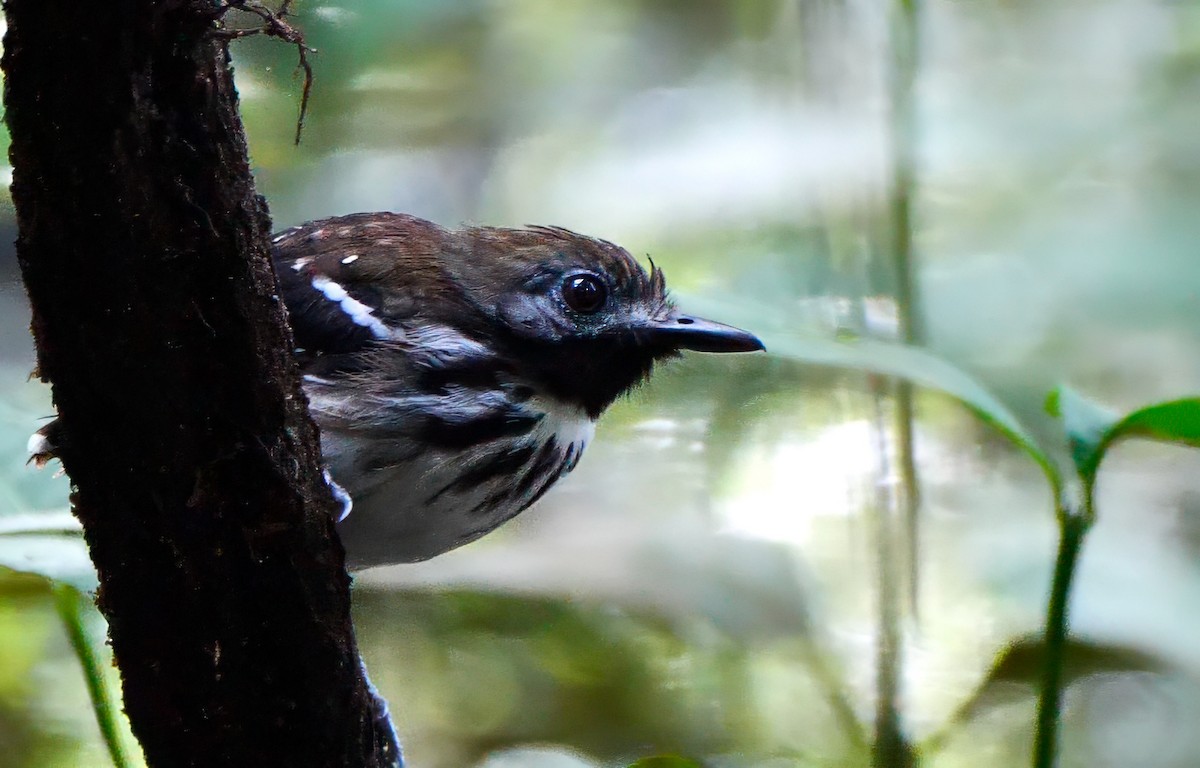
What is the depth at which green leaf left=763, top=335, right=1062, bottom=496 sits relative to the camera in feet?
4.68

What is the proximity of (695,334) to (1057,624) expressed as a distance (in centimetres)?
88

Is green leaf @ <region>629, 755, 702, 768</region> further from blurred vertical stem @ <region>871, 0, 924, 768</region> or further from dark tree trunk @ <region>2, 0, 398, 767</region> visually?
blurred vertical stem @ <region>871, 0, 924, 768</region>

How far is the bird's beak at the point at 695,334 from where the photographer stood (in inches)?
81.1

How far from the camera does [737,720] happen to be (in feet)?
11.4

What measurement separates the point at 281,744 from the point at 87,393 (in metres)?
0.47

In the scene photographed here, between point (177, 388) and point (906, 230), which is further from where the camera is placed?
point (906, 230)

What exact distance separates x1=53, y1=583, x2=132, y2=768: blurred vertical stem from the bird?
388mm

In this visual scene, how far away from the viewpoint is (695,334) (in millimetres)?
2105

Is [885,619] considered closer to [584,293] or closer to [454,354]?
[584,293]

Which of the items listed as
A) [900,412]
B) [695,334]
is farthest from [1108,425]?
[900,412]

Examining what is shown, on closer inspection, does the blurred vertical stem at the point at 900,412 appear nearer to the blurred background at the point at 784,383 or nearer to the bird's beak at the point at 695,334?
the blurred background at the point at 784,383

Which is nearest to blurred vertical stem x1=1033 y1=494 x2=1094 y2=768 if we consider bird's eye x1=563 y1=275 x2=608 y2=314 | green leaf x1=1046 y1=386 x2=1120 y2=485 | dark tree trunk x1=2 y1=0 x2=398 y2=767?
green leaf x1=1046 y1=386 x2=1120 y2=485

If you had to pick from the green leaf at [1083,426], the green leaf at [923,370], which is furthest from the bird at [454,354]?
the green leaf at [1083,426]

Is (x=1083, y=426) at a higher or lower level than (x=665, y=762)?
higher
